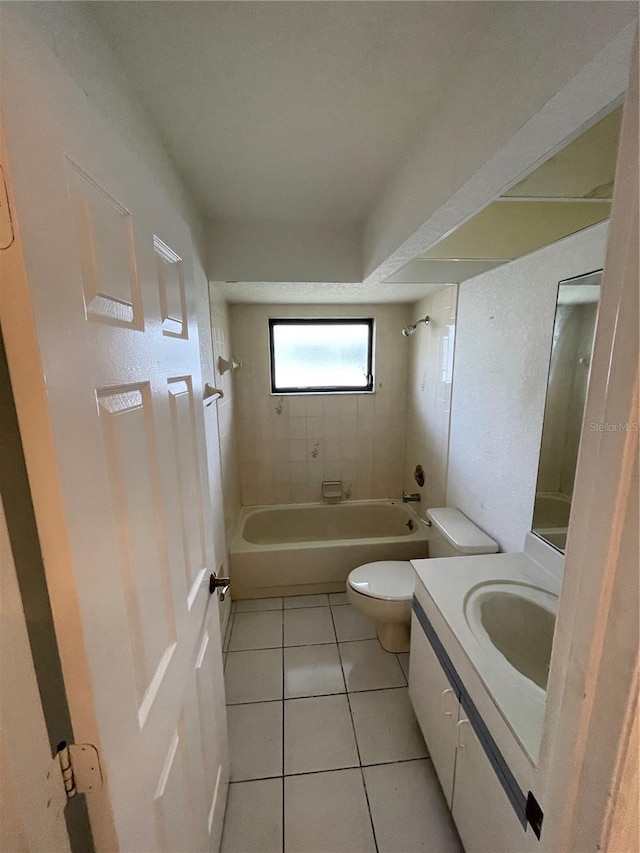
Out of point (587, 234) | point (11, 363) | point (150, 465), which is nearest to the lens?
point (11, 363)

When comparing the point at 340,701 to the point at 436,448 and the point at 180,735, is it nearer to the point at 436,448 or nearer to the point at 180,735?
the point at 180,735

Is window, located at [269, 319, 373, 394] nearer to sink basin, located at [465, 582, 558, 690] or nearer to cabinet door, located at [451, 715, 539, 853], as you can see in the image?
sink basin, located at [465, 582, 558, 690]

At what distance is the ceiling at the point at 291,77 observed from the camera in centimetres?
71

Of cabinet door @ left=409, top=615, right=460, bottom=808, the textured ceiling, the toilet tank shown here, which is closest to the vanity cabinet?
cabinet door @ left=409, top=615, right=460, bottom=808

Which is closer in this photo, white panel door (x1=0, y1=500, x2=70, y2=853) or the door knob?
white panel door (x1=0, y1=500, x2=70, y2=853)

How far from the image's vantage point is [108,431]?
0.53 metres

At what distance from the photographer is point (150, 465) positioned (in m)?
0.68

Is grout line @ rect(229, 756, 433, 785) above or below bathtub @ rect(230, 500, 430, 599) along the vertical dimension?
below

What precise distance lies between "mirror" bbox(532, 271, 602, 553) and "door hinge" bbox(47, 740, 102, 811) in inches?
56.4

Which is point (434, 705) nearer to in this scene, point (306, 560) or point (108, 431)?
point (306, 560)

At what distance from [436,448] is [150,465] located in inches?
84.4

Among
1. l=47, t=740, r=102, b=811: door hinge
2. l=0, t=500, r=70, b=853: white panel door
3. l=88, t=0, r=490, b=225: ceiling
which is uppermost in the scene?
l=88, t=0, r=490, b=225: ceiling

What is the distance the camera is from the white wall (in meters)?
1.34

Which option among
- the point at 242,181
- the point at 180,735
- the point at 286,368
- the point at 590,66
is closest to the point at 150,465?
the point at 180,735
